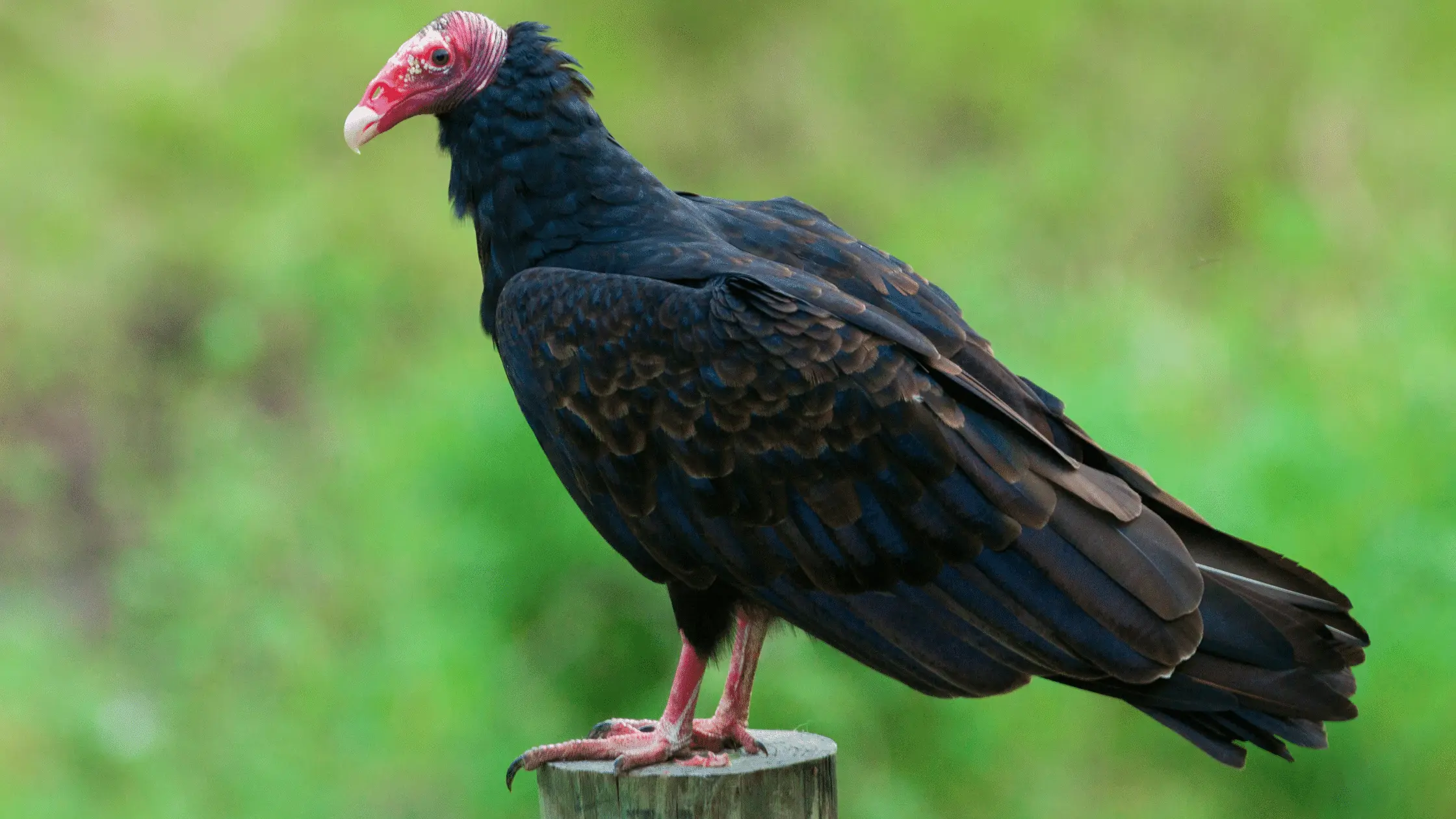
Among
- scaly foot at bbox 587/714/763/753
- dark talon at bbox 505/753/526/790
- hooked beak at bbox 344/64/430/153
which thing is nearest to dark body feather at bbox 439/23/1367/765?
scaly foot at bbox 587/714/763/753

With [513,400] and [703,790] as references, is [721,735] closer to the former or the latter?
[703,790]

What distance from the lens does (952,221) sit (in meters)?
9.74

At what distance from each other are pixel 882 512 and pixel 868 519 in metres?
0.03

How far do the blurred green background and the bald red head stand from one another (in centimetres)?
213

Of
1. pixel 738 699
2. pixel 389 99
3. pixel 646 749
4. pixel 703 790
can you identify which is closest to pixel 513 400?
pixel 389 99

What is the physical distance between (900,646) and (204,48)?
9480 mm

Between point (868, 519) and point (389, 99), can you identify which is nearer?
point (868, 519)

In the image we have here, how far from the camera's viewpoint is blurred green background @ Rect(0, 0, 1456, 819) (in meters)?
5.46

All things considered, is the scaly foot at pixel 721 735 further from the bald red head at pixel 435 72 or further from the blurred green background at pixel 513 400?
the blurred green background at pixel 513 400

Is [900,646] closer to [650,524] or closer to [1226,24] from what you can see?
[650,524]

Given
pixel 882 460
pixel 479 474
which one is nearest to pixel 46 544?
pixel 479 474

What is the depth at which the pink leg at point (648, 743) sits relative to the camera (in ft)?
9.68

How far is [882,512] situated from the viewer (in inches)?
116

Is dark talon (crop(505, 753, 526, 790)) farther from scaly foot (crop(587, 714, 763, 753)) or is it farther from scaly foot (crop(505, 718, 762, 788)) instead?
scaly foot (crop(587, 714, 763, 753))
